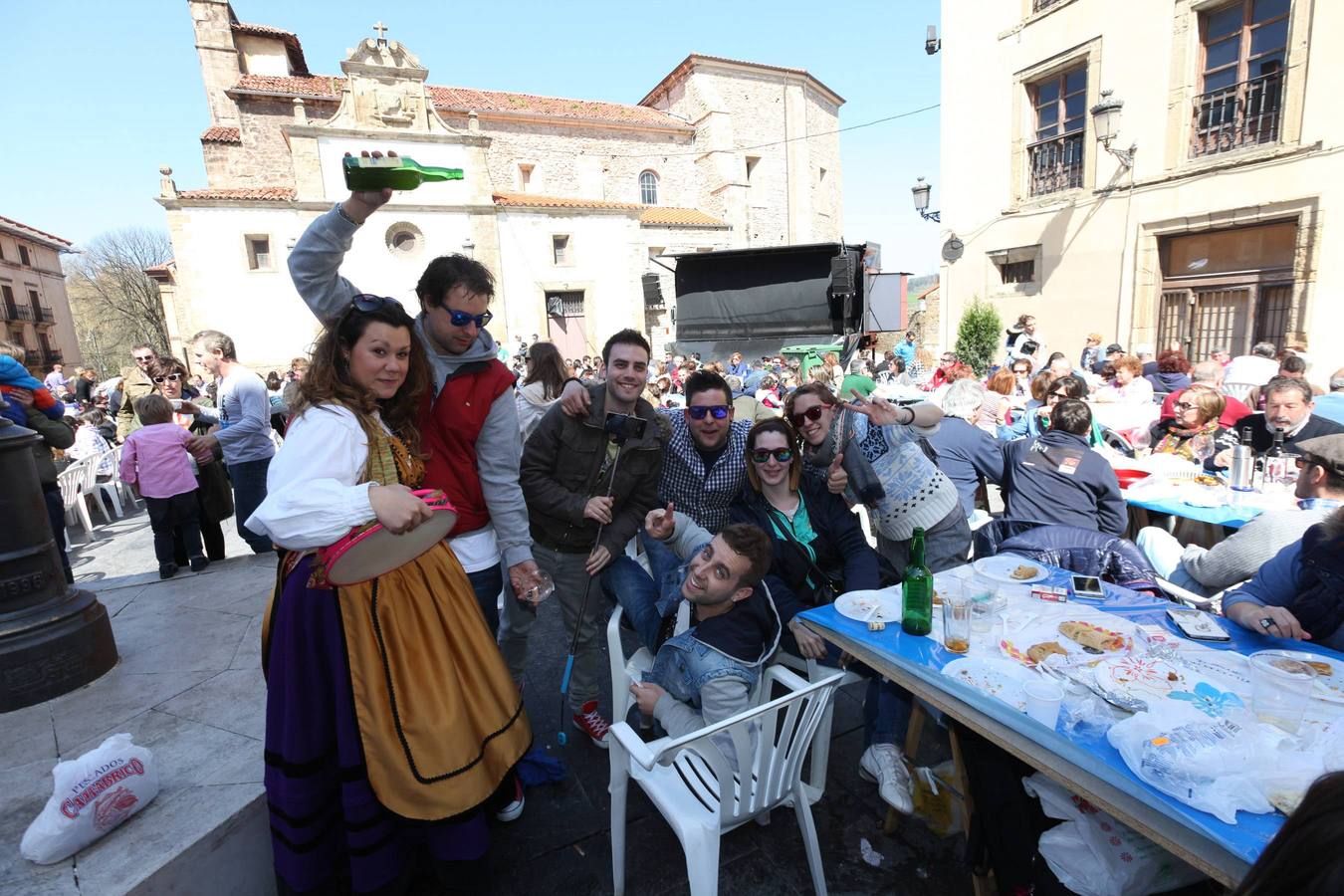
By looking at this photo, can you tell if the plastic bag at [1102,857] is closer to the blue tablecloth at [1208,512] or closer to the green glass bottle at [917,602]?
the green glass bottle at [917,602]

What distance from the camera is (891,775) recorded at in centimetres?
231

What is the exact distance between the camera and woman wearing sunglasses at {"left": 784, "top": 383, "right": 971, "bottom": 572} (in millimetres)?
3023

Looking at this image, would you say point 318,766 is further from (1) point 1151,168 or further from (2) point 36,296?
(2) point 36,296

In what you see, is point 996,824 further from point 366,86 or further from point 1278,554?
point 366,86

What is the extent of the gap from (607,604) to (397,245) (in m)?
21.4

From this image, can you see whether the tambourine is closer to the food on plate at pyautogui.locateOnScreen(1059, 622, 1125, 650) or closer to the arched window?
the food on plate at pyautogui.locateOnScreen(1059, 622, 1125, 650)

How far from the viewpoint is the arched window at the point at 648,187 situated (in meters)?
29.0

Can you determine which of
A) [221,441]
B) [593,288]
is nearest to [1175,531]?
[221,441]

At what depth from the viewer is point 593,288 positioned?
931 inches

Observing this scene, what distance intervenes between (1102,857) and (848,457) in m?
1.75

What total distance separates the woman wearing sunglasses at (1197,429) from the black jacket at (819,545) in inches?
126

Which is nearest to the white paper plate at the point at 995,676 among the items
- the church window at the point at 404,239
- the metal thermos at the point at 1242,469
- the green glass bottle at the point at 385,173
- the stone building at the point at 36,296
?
the green glass bottle at the point at 385,173

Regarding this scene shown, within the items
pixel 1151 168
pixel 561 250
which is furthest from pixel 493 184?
pixel 1151 168

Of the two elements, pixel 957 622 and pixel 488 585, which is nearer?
pixel 957 622
